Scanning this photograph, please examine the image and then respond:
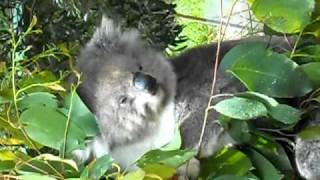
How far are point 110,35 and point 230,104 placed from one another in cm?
36

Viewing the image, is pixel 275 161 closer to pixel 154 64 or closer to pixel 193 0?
pixel 154 64

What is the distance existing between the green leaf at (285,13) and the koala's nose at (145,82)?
0.90 feet

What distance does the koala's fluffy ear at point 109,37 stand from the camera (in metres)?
1.05

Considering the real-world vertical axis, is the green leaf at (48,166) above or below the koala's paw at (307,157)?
above

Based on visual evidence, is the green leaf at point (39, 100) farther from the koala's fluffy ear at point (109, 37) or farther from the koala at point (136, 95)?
the koala's fluffy ear at point (109, 37)

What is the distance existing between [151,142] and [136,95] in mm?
82

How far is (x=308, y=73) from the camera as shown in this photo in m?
0.80

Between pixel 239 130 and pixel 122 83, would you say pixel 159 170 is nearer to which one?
pixel 239 130

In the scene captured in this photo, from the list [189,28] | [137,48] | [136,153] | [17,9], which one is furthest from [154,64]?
[189,28]

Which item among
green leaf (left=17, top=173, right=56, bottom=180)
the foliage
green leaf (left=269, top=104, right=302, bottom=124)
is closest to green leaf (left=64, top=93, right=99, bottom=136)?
the foliage

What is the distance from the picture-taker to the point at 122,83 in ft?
3.41

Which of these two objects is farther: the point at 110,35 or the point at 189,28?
the point at 189,28

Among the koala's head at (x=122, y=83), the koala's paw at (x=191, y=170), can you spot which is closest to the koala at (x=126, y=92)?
the koala's head at (x=122, y=83)

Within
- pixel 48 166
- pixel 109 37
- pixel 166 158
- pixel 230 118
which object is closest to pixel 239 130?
pixel 230 118
